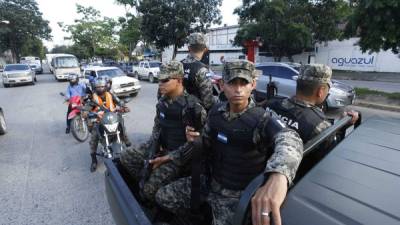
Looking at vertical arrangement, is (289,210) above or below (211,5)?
below

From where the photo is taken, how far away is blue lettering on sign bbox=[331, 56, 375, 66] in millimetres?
22667

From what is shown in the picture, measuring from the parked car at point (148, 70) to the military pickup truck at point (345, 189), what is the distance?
1786 centimetres

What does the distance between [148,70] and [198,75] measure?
55.9 ft

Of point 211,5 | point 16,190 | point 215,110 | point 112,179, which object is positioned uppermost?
point 211,5

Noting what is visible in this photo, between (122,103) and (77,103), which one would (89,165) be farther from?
(77,103)

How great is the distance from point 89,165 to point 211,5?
20172 mm

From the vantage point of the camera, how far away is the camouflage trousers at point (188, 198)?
1811mm

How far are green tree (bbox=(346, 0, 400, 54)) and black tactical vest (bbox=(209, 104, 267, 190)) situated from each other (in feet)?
24.6

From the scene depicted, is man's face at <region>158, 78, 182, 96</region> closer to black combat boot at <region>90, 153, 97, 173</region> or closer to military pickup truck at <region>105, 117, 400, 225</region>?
military pickup truck at <region>105, 117, 400, 225</region>

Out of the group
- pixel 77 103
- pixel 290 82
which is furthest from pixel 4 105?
pixel 290 82

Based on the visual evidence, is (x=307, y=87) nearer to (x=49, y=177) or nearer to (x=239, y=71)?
(x=239, y=71)

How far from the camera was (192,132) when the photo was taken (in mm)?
2125

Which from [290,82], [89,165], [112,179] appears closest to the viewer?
[112,179]

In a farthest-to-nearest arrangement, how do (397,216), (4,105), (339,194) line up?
(4,105) → (339,194) → (397,216)
